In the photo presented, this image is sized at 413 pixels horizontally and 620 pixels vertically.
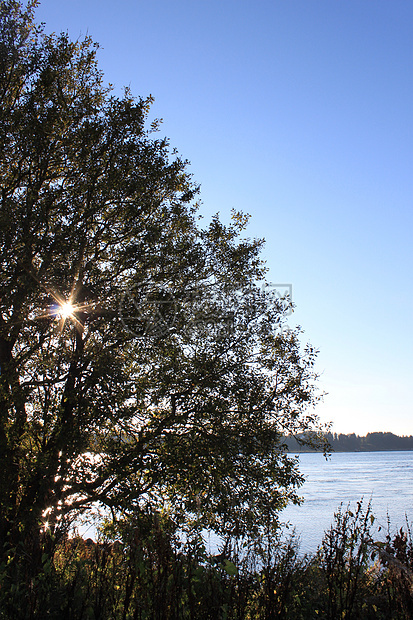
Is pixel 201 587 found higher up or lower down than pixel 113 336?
lower down

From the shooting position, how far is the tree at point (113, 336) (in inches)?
462

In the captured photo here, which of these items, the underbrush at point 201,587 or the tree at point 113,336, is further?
the tree at point 113,336

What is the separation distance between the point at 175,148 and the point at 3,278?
6.76m

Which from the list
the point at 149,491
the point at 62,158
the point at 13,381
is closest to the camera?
the point at 13,381

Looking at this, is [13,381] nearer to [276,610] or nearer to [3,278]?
[3,278]

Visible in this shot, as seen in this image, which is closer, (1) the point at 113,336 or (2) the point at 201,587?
(2) the point at 201,587

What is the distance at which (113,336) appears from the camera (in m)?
13.1

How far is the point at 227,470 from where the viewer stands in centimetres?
1202

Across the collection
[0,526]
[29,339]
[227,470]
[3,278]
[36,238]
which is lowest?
[0,526]

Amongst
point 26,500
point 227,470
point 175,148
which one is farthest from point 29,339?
point 175,148

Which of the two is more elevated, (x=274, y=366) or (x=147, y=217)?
(x=147, y=217)

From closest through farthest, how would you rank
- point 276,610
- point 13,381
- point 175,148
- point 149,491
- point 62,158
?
point 276,610 → point 13,381 → point 149,491 → point 62,158 → point 175,148

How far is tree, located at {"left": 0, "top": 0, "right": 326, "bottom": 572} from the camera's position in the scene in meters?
11.7

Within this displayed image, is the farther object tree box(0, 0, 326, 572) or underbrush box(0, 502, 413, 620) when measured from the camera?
tree box(0, 0, 326, 572)
